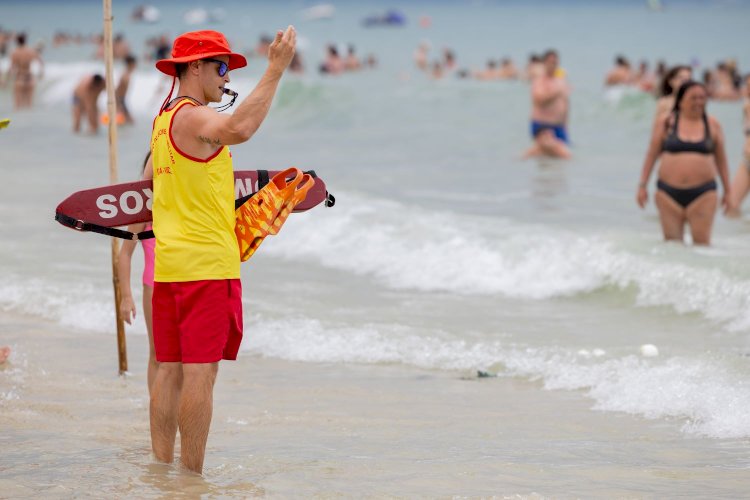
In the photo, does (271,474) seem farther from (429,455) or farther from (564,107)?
(564,107)

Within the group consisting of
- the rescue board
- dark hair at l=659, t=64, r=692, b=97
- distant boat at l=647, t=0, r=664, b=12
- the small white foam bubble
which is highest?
distant boat at l=647, t=0, r=664, b=12

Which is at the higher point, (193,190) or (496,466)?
(193,190)

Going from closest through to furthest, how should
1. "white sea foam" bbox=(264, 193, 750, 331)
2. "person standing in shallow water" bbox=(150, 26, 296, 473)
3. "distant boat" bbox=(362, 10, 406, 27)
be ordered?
"person standing in shallow water" bbox=(150, 26, 296, 473), "white sea foam" bbox=(264, 193, 750, 331), "distant boat" bbox=(362, 10, 406, 27)

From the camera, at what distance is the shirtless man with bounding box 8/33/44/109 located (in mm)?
27812

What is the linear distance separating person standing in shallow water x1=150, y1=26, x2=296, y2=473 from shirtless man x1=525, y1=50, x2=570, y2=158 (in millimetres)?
13069

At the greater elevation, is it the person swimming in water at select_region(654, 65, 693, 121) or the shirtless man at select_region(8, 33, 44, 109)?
the person swimming in water at select_region(654, 65, 693, 121)

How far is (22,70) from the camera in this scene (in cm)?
2839

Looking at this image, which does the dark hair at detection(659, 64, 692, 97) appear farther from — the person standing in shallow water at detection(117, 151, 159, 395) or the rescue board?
the rescue board

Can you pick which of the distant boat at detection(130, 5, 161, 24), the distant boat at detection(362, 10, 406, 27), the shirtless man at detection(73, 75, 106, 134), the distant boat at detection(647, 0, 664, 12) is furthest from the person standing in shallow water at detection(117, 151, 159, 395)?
the distant boat at detection(647, 0, 664, 12)

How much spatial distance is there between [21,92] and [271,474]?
2661cm

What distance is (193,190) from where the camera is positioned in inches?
164

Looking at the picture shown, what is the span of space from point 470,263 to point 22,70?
2071 centimetres

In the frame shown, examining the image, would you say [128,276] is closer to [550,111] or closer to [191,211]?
[191,211]

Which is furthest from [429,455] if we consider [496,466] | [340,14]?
[340,14]
